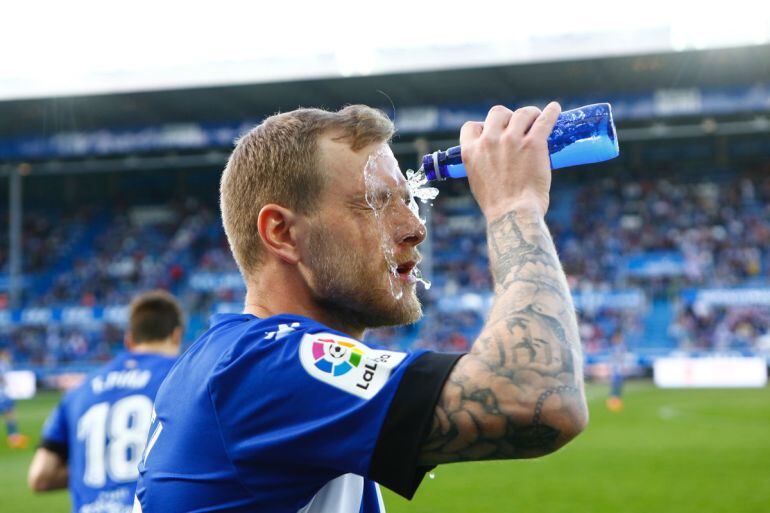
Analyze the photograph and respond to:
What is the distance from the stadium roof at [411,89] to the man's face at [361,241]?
29384 mm

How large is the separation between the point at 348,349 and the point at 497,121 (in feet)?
1.85

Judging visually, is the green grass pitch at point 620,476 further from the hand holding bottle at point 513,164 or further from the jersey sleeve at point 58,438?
the hand holding bottle at point 513,164

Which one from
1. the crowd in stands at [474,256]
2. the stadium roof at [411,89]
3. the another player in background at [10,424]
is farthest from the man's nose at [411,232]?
the stadium roof at [411,89]

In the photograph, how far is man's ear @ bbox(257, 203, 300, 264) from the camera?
189cm

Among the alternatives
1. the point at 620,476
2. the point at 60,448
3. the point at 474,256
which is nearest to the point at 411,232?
the point at 60,448

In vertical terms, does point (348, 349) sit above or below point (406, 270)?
below

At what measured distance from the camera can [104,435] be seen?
4395 millimetres

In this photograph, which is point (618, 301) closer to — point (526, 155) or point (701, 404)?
point (701, 404)

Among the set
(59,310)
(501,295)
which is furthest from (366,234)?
(59,310)

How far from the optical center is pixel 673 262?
32125 mm

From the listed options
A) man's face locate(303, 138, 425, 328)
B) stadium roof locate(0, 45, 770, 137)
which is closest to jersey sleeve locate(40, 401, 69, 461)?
man's face locate(303, 138, 425, 328)

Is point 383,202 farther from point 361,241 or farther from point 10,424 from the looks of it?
point 10,424

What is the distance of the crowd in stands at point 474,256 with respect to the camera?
31.0m

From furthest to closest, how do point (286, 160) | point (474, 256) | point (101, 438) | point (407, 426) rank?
point (474, 256) < point (101, 438) < point (286, 160) < point (407, 426)
